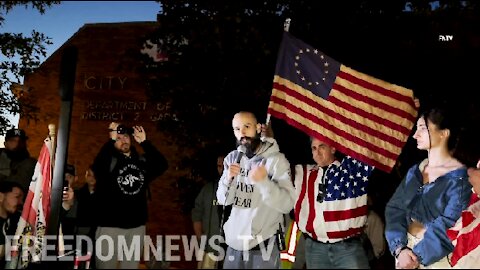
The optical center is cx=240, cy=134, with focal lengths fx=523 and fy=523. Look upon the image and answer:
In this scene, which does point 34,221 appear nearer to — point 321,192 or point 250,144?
point 250,144

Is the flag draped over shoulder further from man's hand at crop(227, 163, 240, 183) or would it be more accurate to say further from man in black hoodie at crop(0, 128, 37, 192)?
man's hand at crop(227, 163, 240, 183)

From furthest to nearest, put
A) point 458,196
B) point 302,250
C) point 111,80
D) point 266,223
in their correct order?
point 111,80, point 302,250, point 266,223, point 458,196

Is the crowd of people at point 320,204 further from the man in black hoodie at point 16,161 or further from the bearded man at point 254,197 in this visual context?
the man in black hoodie at point 16,161

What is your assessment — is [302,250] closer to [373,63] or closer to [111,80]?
[373,63]

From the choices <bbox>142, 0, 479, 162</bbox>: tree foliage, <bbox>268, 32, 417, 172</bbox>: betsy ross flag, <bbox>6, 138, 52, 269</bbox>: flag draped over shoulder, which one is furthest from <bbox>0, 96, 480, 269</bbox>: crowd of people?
<bbox>142, 0, 479, 162</bbox>: tree foliage

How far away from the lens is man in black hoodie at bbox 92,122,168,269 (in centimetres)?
612

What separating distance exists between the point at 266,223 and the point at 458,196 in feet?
5.27

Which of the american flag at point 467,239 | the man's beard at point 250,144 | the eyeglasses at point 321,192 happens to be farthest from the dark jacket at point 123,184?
the american flag at point 467,239

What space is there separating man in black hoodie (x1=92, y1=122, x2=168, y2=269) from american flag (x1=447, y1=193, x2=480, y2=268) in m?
3.56

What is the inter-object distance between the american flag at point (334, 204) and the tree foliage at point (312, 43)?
4062mm

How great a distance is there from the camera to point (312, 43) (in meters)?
9.15

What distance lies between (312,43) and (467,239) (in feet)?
18.1

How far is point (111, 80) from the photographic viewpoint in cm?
1666

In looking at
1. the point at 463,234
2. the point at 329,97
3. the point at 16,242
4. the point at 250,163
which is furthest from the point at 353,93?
the point at 16,242
